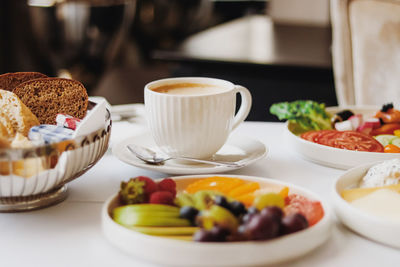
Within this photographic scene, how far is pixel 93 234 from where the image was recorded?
698 mm

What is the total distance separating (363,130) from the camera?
1.10 metres

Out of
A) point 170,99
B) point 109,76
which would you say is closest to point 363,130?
point 170,99

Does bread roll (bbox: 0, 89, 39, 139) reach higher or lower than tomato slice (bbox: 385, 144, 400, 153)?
higher

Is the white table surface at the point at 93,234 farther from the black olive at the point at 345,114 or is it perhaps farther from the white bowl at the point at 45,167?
the black olive at the point at 345,114

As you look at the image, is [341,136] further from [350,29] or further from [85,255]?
[350,29]

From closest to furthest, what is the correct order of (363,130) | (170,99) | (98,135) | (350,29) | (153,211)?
(153,211), (98,135), (170,99), (363,130), (350,29)

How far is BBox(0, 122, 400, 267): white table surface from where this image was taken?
0.63 meters

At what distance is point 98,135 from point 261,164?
0.35 m

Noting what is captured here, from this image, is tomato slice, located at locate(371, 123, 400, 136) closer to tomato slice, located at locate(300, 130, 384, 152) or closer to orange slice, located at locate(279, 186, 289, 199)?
tomato slice, located at locate(300, 130, 384, 152)

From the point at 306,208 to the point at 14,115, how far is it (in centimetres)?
47

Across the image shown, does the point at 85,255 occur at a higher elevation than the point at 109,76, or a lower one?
higher

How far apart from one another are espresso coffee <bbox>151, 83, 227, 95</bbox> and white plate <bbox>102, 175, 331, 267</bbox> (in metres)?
0.39

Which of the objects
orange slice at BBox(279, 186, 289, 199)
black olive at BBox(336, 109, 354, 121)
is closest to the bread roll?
orange slice at BBox(279, 186, 289, 199)

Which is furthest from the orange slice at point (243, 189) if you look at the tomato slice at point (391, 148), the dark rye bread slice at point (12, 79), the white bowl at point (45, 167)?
the dark rye bread slice at point (12, 79)
